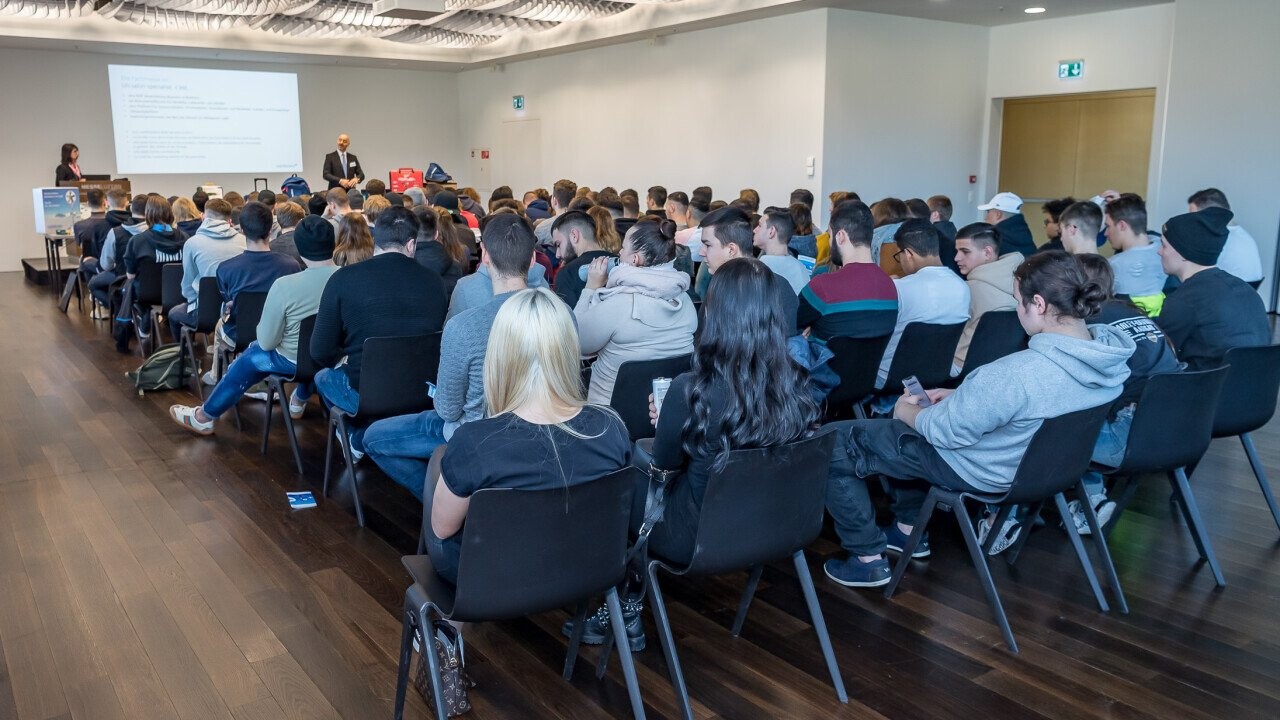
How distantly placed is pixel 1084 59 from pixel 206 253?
954cm

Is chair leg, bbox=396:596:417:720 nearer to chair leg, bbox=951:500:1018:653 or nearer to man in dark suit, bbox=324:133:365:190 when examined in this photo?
chair leg, bbox=951:500:1018:653

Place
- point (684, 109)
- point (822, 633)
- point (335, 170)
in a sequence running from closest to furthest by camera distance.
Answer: point (822, 633) → point (684, 109) → point (335, 170)

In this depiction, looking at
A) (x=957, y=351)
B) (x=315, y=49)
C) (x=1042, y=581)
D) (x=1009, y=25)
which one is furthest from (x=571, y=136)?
(x=1042, y=581)

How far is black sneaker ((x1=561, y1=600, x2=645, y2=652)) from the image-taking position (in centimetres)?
310

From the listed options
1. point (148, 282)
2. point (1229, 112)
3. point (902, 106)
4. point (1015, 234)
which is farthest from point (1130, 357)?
point (902, 106)

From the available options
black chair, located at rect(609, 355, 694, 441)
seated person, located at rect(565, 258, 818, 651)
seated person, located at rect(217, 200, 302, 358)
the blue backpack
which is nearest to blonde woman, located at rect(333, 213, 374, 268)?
seated person, located at rect(217, 200, 302, 358)

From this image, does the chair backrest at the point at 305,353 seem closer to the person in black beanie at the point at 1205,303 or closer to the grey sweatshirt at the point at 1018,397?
the grey sweatshirt at the point at 1018,397

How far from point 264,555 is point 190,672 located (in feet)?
3.02

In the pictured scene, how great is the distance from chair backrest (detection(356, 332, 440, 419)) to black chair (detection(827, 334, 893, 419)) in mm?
1664

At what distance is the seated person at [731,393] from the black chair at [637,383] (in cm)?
97

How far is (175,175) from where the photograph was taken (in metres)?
15.2

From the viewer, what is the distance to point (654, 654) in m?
3.11

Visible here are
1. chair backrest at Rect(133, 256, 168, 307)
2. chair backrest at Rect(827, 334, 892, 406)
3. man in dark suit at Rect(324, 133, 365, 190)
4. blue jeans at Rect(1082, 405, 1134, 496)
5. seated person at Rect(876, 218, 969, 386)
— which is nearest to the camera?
blue jeans at Rect(1082, 405, 1134, 496)

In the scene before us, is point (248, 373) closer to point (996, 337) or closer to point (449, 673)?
point (449, 673)
